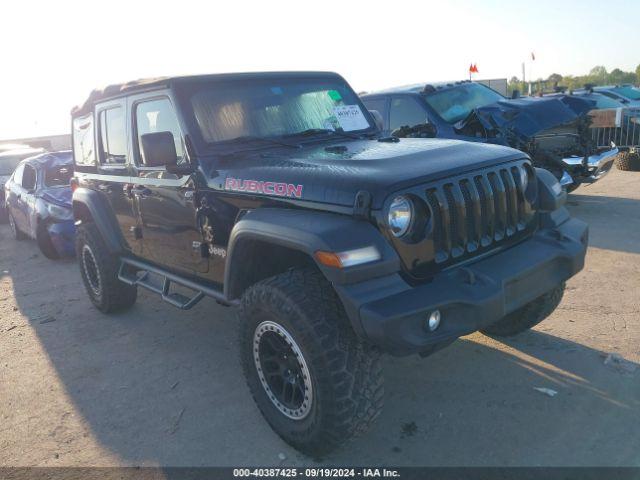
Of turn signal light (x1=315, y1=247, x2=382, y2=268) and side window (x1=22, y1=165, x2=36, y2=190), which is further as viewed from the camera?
side window (x1=22, y1=165, x2=36, y2=190)

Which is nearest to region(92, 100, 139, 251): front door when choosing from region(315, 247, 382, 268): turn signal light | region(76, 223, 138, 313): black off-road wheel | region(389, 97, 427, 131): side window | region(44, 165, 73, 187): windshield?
region(76, 223, 138, 313): black off-road wheel

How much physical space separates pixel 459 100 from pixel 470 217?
18.4 feet

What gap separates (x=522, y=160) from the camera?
10.6 feet

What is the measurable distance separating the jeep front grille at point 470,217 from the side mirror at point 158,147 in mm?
1630

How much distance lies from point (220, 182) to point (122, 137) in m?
1.55

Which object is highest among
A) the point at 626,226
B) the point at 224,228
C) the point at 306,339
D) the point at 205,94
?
the point at 205,94

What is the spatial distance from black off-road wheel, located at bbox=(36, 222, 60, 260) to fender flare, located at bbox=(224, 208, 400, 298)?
19.2ft

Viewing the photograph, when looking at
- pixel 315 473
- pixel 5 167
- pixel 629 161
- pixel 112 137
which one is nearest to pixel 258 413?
pixel 315 473

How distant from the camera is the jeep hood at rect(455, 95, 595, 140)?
22.4 ft

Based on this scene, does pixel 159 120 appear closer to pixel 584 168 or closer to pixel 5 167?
pixel 584 168

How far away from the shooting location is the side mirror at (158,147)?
3.30 meters

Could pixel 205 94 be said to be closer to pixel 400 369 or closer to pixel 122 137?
pixel 122 137

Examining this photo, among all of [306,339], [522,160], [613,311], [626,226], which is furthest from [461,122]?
[306,339]

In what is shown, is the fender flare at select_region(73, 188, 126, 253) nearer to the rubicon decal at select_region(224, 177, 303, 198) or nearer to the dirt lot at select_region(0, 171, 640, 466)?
the dirt lot at select_region(0, 171, 640, 466)
